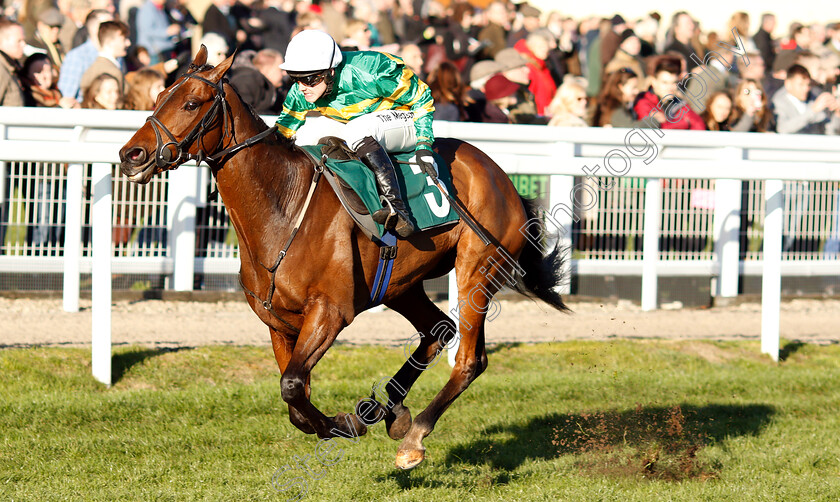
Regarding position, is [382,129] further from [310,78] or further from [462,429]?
[462,429]

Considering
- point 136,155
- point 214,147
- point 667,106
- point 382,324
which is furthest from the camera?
point 667,106

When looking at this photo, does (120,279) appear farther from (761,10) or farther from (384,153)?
(761,10)

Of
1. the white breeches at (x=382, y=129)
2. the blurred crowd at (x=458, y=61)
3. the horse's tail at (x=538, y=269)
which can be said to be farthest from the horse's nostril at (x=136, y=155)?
the blurred crowd at (x=458, y=61)

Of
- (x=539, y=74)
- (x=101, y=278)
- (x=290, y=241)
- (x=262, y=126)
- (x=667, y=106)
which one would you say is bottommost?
(x=101, y=278)

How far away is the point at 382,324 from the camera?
7.16m

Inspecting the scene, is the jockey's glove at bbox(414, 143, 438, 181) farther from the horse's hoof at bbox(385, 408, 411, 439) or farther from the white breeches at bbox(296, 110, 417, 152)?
the horse's hoof at bbox(385, 408, 411, 439)

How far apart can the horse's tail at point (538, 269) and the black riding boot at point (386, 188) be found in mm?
1044

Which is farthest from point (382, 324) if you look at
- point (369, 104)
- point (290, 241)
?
point (290, 241)

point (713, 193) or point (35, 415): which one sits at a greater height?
point (713, 193)

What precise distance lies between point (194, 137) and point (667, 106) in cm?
599

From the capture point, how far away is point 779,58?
13266 millimetres

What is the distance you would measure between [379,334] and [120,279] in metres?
1.91

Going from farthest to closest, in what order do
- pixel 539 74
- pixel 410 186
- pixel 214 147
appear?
pixel 539 74 < pixel 410 186 < pixel 214 147

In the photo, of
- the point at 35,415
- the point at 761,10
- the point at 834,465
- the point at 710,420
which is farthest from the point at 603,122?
the point at 761,10
